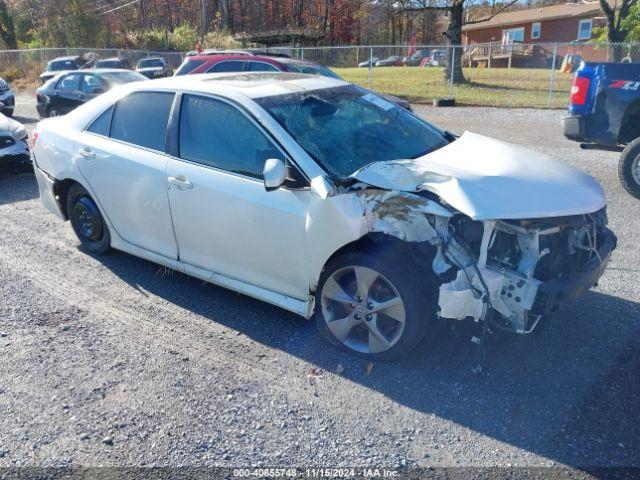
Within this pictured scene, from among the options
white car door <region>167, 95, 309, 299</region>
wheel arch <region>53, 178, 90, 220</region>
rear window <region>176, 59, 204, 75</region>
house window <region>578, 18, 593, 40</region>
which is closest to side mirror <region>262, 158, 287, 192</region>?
white car door <region>167, 95, 309, 299</region>

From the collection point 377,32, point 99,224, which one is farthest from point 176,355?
point 377,32

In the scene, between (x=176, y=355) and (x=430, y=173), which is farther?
(x=176, y=355)

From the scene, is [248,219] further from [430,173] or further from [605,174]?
[605,174]

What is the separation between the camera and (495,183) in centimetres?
332

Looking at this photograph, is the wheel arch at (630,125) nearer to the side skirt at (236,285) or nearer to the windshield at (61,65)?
the side skirt at (236,285)

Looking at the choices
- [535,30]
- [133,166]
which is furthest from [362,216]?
[535,30]

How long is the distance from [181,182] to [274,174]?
99 cm

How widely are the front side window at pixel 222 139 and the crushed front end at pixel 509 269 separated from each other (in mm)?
1281

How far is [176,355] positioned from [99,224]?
6.39 ft

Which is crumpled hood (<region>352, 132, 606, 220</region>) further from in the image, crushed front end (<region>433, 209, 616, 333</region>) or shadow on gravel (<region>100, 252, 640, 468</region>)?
shadow on gravel (<region>100, 252, 640, 468</region>)

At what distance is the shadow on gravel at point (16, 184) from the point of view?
770cm

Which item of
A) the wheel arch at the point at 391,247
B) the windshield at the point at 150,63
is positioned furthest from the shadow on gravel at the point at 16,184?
the windshield at the point at 150,63

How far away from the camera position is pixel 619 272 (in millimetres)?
4742

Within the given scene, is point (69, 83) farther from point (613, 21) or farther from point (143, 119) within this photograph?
point (613, 21)
